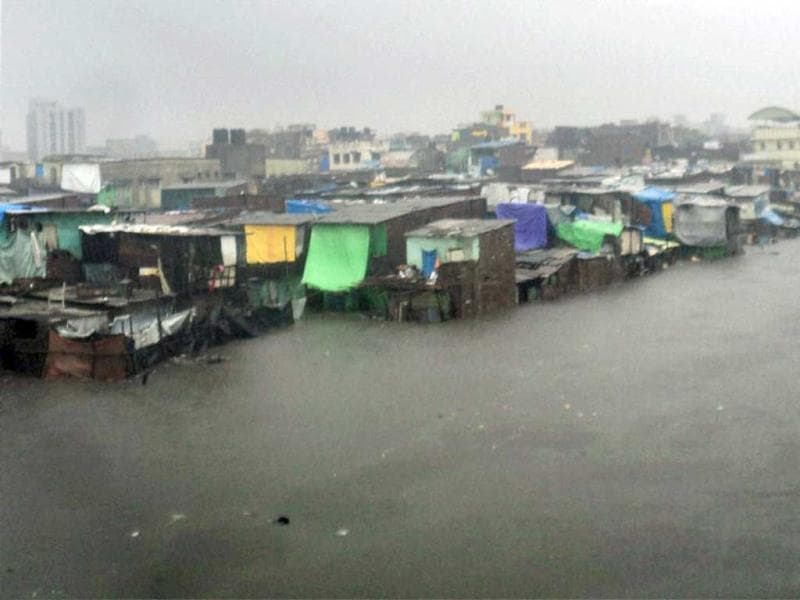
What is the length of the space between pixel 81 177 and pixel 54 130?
22.0 m

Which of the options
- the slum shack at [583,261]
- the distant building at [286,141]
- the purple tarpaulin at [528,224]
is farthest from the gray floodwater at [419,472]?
the distant building at [286,141]

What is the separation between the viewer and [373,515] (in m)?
6.08

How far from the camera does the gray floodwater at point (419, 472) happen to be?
5.29m

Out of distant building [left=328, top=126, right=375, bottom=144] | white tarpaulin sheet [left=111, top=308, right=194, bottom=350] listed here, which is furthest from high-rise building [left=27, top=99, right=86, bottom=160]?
white tarpaulin sheet [left=111, top=308, right=194, bottom=350]

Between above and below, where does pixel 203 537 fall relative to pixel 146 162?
below

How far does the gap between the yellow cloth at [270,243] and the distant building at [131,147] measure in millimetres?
37017

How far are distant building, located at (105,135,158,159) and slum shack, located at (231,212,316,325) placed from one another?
Result: 3701 centimetres

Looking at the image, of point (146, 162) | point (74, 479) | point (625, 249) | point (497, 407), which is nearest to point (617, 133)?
point (146, 162)

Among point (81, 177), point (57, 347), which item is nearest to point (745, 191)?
point (81, 177)

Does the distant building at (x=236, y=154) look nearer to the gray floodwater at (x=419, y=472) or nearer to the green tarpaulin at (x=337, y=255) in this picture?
the green tarpaulin at (x=337, y=255)

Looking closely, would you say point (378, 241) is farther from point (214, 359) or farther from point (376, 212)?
point (214, 359)

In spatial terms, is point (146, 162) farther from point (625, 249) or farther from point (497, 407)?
point (497, 407)

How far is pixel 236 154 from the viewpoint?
29.2 meters

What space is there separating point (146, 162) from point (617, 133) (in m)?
19.2
